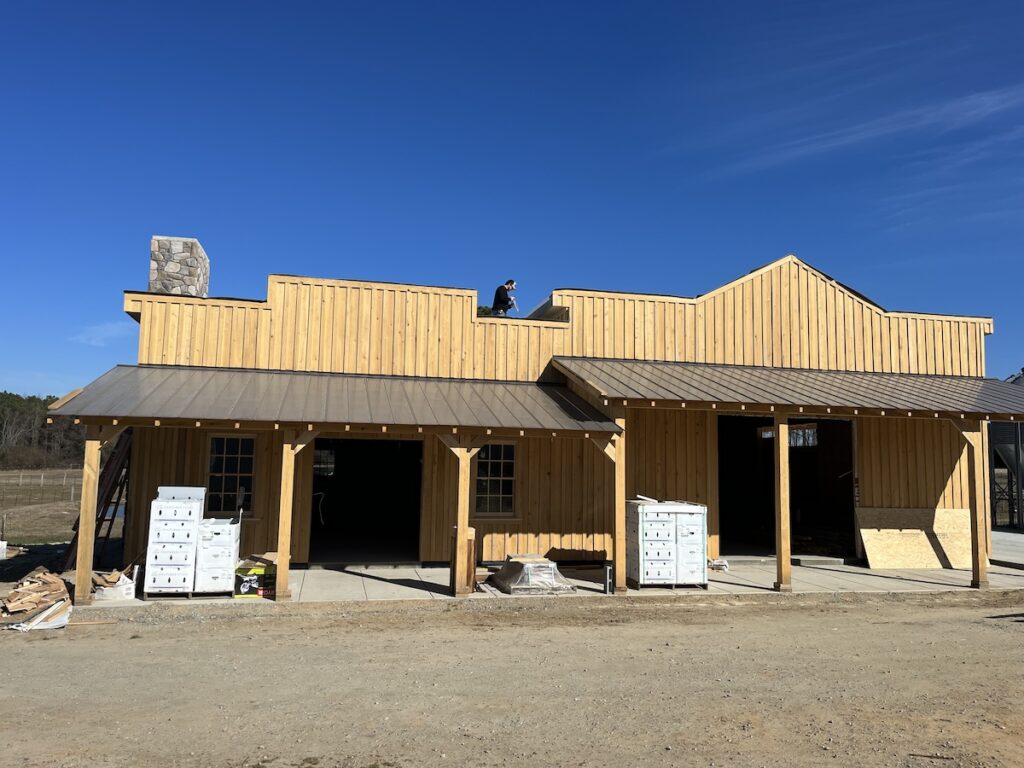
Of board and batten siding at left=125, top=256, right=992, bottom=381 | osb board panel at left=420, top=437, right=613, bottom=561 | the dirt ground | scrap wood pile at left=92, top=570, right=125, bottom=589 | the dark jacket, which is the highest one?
the dark jacket

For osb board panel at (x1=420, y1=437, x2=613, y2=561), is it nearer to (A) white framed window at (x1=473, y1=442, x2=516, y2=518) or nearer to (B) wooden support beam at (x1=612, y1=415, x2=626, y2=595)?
(A) white framed window at (x1=473, y1=442, x2=516, y2=518)

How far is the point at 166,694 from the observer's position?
6.26 m

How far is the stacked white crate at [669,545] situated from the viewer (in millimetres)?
11258

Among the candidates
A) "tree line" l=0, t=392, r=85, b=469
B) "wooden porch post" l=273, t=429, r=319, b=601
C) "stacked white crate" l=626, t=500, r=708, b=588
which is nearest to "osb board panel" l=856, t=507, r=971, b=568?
"stacked white crate" l=626, t=500, r=708, b=588

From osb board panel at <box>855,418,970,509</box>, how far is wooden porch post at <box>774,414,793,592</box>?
3.70 meters

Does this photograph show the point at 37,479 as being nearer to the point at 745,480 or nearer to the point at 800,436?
the point at 745,480

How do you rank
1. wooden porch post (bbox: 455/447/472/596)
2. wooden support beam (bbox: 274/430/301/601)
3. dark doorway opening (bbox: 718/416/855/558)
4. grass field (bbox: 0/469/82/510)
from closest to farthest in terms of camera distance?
wooden support beam (bbox: 274/430/301/601) < wooden porch post (bbox: 455/447/472/596) < dark doorway opening (bbox: 718/416/855/558) < grass field (bbox: 0/469/82/510)

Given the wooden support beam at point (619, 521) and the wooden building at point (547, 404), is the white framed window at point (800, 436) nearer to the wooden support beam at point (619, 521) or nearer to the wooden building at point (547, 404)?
the wooden building at point (547, 404)

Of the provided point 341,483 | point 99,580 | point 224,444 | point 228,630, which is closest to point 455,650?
point 228,630

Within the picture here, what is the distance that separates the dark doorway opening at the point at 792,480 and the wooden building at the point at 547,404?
8.21 feet

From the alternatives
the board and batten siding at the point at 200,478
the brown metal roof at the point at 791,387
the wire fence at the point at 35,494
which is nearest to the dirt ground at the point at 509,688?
the board and batten siding at the point at 200,478

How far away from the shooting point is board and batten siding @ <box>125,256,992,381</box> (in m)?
12.1

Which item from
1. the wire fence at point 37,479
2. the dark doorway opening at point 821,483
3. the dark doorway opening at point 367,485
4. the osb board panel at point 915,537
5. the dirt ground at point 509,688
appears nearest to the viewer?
the dirt ground at point 509,688

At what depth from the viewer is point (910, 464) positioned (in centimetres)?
1465
